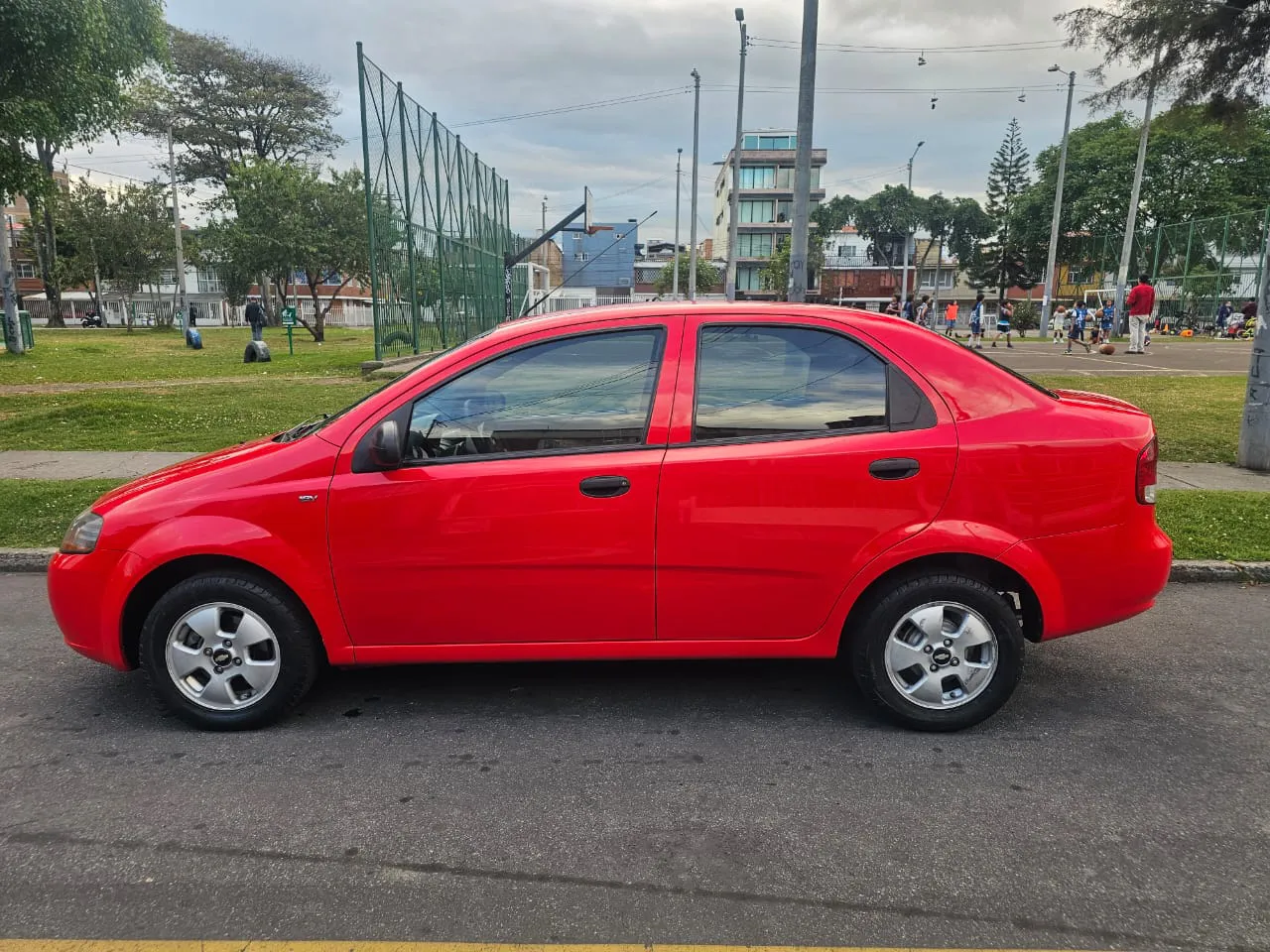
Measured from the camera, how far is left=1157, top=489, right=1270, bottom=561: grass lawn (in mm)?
5758

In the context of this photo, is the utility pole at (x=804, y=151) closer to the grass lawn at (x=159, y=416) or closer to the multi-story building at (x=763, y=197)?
the grass lawn at (x=159, y=416)

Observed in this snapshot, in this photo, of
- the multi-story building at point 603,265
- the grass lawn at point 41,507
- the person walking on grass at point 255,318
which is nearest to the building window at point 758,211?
the multi-story building at point 603,265

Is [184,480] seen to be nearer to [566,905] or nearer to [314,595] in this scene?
[314,595]

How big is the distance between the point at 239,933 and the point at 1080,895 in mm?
2366

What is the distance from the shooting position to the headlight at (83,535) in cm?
351

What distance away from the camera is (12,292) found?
2303cm

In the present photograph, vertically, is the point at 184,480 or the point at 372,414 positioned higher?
the point at 372,414

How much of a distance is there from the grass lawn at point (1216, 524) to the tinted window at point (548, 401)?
415 cm

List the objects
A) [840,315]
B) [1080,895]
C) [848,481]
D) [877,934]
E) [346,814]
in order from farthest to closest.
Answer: [840,315]
[848,481]
[346,814]
[1080,895]
[877,934]

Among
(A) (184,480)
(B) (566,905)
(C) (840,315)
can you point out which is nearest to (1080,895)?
(B) (566,905)

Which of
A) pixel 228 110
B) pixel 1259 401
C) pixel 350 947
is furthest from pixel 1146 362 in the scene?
pixel 228 110

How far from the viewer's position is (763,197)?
286 feet

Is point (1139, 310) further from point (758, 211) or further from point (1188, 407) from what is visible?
point (758, 211)

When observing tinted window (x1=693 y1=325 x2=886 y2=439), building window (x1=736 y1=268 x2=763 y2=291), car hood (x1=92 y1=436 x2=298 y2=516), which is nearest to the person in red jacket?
tinted window (x1=693 y1=325 x2=886 y2=439)
